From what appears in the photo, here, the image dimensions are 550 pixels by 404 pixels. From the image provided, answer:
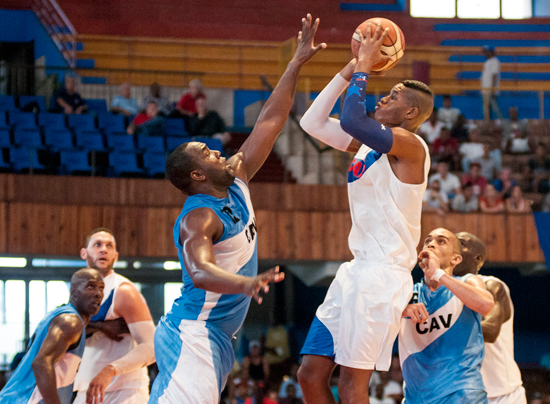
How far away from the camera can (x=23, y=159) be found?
9812 mm

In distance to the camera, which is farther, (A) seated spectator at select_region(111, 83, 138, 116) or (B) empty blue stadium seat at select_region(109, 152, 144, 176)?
(A) seated spectator at select_region(111, 83, 138, 116)

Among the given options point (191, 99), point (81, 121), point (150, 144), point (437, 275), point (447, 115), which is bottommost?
point (437, 275)

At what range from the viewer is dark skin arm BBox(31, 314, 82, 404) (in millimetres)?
4117

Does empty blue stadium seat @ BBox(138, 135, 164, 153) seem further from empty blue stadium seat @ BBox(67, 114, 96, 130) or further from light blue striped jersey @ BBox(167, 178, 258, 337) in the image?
light blue striped jersey @ BBox(167, 178, 258, 337)

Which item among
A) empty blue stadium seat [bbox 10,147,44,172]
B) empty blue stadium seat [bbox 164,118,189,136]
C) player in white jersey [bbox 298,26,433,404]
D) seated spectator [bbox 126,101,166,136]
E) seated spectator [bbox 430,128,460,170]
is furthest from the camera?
seated spectator [bbox 430,128,460,170]

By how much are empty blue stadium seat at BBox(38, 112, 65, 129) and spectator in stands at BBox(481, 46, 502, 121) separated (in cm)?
739

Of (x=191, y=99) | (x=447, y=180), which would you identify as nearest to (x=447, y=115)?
(x=447, y=180)

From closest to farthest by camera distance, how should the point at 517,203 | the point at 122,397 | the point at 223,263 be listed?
1. the point at 223,263
2. the point at 122,397
3. the point at 517,203

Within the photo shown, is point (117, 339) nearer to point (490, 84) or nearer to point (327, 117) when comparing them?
point (327, 117)

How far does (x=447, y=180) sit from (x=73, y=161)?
5.25 metres

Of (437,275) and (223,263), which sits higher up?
(223,263)

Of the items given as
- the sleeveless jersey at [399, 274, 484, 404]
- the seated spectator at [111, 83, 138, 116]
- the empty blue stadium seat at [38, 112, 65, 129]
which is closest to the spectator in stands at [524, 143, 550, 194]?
the seated spectator at [111, 83, 138, 116]

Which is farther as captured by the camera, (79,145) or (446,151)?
(446,151)

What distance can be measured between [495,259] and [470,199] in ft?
3.03
